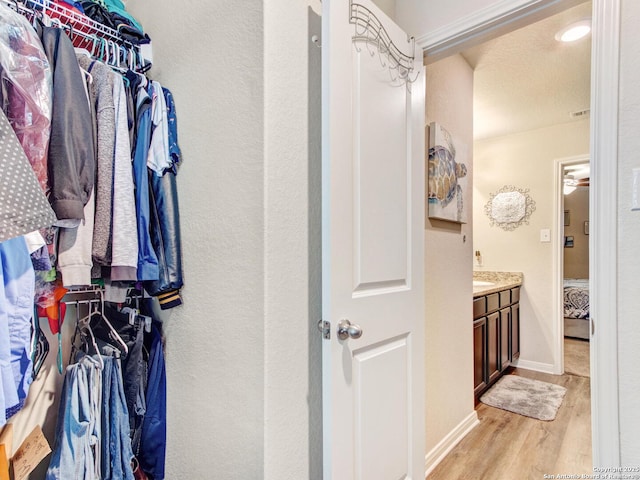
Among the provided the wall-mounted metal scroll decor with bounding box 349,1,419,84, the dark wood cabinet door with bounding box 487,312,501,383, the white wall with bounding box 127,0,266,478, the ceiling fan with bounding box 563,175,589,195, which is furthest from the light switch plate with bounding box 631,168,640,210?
the ceiling fan with bounding box 563,175,589,195

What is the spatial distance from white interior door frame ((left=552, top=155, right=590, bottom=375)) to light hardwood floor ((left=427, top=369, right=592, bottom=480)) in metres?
0.85

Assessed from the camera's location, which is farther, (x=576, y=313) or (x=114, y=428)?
(x=576, y=313)

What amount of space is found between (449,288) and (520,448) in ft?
3.53

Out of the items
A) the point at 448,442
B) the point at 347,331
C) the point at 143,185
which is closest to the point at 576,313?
the point at 448,442

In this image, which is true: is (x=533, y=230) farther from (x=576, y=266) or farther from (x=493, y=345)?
(x=576, y=266)

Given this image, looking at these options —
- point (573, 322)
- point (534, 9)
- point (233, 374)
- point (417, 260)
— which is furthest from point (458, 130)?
A: point (573, 322)

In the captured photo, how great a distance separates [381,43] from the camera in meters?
1.30

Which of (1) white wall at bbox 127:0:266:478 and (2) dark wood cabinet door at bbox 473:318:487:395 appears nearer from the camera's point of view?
(1) white wall at bbox 127:0:266:478

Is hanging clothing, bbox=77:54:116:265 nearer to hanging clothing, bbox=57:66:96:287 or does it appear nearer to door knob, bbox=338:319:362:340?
hanging clothing, bbox=57:66:96:287

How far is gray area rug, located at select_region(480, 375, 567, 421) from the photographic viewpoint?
2546 millimetres

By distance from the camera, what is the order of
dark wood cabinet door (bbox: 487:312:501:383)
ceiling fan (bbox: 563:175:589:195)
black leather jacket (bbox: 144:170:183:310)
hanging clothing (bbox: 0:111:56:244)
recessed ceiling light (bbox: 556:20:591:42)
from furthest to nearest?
ceiling fan (bbox: 563:175:589:195)
dark wood cabinet door (bbox: 487:312:501:383)
recessed ceiling light (bbox: 556:20:591:42)
black leather jacket (bbox: 144:170:183:310)
hanging clothing (bbox: 0:111:56:244)

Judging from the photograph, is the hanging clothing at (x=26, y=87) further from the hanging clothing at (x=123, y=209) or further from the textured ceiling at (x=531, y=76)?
the textured ceiling at (x=531, y=76)

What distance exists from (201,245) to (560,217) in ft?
12.2

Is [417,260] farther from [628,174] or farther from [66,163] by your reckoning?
[66,163]
